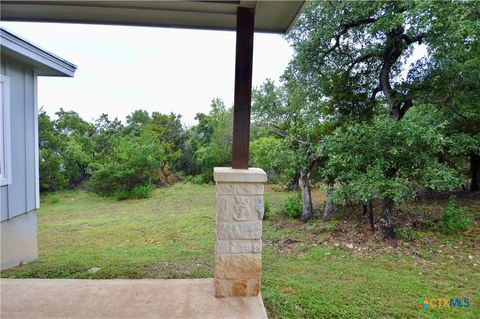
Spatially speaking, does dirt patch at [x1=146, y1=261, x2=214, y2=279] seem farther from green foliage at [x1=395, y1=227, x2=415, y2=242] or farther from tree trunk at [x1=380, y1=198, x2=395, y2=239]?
green foliage at [x1=395, y1=227, x2=415, y2=242]

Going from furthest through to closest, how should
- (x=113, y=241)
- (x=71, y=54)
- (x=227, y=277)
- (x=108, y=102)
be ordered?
(x=108, y=102), (x=71, y=54), (x=113, y=241), (x=227, y=277)

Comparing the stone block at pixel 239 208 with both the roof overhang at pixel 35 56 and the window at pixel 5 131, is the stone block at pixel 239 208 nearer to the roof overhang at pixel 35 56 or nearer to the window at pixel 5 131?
the window at pixel 5 131

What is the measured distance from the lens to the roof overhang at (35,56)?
9.66 ft

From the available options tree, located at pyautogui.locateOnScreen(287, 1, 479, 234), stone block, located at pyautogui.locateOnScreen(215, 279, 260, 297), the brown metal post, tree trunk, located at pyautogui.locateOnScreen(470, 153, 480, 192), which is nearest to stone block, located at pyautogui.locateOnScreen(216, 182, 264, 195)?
the brown metal post

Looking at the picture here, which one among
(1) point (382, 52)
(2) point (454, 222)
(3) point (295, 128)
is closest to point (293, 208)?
(3) point (295, 128)

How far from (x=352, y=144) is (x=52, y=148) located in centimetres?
907

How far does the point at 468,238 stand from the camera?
4.33 meters

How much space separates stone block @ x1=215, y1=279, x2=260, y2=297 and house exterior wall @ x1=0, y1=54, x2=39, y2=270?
2.64m

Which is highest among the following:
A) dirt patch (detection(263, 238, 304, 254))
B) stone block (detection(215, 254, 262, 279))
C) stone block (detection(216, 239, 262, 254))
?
stone block (detection(216, 239, 262, 254))

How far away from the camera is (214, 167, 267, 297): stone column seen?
1.99 meters

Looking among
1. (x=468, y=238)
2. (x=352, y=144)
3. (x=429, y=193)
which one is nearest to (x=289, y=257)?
(x=352, y=144)

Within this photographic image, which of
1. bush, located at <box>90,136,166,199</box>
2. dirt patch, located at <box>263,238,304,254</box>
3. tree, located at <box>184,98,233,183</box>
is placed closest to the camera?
dirt patch, located at <box>263,238,304,254</box>

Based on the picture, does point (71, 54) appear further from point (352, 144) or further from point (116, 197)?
point (352, 144)

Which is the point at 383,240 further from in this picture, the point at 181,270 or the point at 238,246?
the point at 238,246
